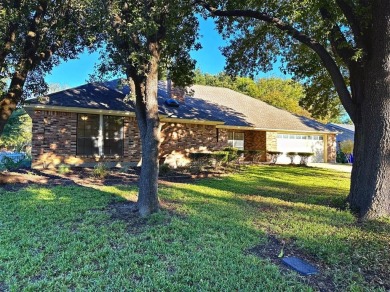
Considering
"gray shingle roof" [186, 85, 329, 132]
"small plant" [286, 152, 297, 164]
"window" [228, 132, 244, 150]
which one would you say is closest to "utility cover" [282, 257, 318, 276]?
"gray shingle roof" [186, 85, 329, 132]

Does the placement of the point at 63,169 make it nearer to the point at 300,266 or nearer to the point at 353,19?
the point at 300,266

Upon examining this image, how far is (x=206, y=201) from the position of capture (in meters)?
A: 7.87

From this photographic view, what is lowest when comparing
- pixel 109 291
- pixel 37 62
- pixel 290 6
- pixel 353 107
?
pixel 109 291

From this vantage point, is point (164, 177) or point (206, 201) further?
point (164, 177)

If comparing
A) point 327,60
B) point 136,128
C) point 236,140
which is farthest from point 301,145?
point 327,60

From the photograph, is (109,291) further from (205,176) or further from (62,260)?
(205,176)

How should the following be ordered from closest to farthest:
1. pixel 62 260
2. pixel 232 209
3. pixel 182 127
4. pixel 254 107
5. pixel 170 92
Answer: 1. pixel 62 260
2. pixel 232 209
3. pixel 182 127
4. pixel 170 92
5. pixel 254 107

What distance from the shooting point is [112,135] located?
15008mm

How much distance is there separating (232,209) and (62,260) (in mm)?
3939

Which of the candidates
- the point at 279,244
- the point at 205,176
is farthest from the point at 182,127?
the point at 279,244

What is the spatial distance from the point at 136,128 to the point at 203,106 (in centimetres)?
630

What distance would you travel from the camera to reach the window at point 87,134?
46.5 feet

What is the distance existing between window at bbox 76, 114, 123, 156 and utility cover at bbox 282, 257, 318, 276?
39.0ft

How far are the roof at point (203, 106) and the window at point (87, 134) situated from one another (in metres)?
0.72
